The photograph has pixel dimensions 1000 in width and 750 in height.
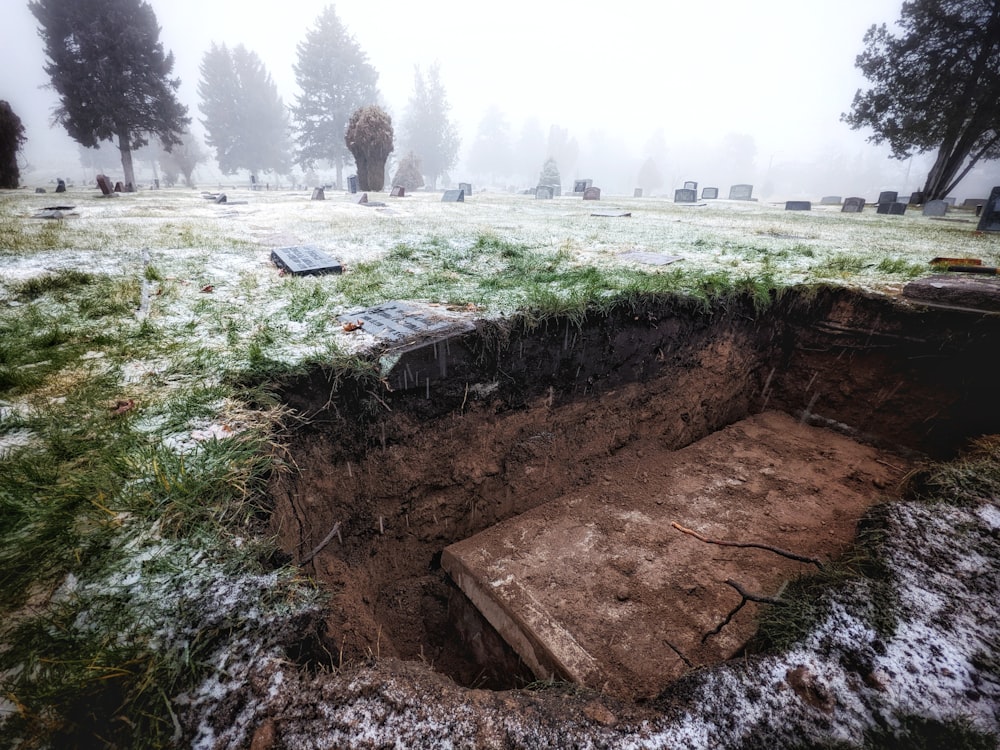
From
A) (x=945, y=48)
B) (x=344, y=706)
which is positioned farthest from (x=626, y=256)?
(x=945, y=48)

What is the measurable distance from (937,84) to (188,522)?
24.1m

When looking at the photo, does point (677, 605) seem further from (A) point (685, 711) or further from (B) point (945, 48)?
(B) point (945, 48)

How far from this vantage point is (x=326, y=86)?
37250mm

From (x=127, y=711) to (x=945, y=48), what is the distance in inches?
967

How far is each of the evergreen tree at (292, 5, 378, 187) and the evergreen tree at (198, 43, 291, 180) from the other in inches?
211

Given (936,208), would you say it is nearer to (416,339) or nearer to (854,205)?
(854,205)

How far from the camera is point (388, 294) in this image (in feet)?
12.2

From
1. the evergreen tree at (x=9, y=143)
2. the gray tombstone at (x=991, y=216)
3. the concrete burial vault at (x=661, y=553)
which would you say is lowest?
the concrete burial vault at (x=661, y=553)

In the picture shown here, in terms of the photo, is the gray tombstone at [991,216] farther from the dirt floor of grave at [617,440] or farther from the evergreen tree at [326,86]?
the evergreen tree at [326,86]

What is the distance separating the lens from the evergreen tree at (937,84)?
14055 mm

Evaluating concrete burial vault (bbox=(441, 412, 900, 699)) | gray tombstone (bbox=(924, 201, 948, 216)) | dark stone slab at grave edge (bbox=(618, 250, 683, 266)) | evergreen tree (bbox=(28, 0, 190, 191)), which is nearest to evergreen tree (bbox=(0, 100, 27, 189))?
evergreen tree (bbox=(28, 0, 190, 191))

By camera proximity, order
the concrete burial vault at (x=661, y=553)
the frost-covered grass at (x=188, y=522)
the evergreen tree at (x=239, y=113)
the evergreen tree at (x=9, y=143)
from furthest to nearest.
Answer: the evergreen tree at (x=239, y=113) < the evergreen tree at (x=9, y=143) < the concrete burial vault at (x=661, y=553) < the frost-covered grass at (x=188, y=522)

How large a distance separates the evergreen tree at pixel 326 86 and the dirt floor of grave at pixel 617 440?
4142cm

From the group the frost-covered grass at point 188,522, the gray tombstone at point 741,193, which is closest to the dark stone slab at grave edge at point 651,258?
the frost-covered grass at point 188,522
